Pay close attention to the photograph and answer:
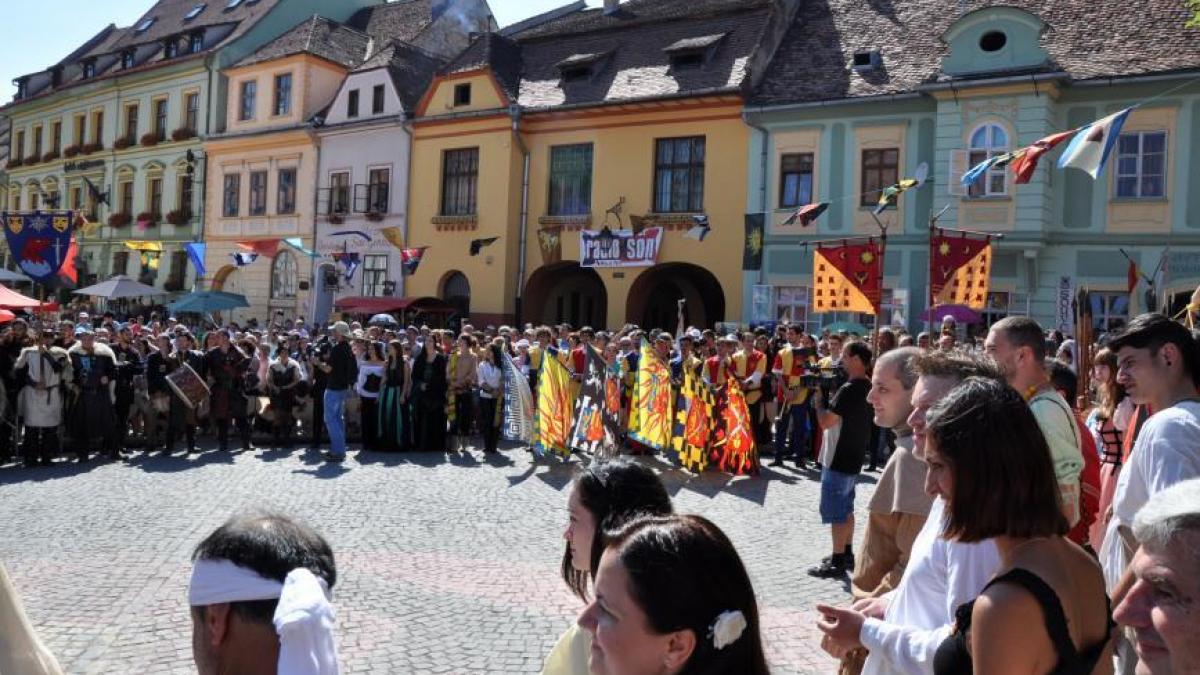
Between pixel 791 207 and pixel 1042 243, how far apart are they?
20.0 ft

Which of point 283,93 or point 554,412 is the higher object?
point 283,93

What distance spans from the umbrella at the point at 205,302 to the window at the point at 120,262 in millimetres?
12141

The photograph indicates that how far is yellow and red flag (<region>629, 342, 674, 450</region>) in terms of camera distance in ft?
42.0

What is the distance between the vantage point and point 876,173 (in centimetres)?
2370

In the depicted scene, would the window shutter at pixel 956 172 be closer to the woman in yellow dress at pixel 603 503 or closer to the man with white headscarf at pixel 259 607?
the woman in yellow dress at pixel 603 503

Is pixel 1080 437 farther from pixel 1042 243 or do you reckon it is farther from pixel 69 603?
pixel 1042 243

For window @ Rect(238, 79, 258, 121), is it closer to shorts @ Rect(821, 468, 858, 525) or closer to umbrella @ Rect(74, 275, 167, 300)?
umbrella @ Rect(74, 275, 167, 300)

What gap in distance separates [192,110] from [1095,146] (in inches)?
1384

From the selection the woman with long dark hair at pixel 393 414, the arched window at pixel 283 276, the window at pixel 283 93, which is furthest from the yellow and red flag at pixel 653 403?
the window at pixel 283 93

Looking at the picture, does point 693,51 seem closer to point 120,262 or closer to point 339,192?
point 339,192

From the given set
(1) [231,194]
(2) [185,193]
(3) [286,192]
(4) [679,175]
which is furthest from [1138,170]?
(2) [185,193]

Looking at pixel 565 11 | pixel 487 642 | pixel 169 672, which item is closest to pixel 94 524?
pixel 169 672

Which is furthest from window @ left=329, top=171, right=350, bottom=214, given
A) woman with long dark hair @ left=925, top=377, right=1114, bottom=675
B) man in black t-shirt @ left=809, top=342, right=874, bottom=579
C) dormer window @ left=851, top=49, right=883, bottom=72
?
A: woman with long dark hair @ left=925, top=377, right=1114, bottom=675

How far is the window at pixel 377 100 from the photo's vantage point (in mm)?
31547
